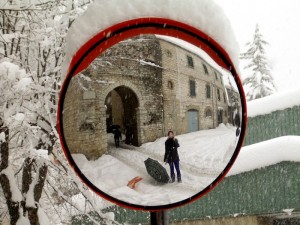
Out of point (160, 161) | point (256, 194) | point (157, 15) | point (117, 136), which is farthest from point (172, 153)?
point (256, 194)

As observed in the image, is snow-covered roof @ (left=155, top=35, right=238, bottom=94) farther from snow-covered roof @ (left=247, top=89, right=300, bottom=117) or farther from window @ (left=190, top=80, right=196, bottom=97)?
snow-covered roof @ (left=247, top=89, right=300, bottom=117)

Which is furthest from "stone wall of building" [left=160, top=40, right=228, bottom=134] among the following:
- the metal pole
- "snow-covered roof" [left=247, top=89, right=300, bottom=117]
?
"snow-covered roof" [left=247, top=89, right=300, bottom=117]

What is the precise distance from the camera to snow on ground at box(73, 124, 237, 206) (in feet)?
3.24

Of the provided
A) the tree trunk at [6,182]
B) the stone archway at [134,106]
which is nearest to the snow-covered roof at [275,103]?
the tree trunk at [6,182]

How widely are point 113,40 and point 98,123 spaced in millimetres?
265

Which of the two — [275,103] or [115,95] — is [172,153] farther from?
[275,103]

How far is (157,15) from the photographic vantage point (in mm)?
963

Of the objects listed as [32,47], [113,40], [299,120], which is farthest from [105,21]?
[299,120]

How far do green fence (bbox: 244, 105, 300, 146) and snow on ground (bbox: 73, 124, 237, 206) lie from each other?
45.2ft

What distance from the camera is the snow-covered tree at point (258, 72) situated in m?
26.5

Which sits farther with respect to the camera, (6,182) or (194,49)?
(6,182)

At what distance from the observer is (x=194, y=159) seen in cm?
99

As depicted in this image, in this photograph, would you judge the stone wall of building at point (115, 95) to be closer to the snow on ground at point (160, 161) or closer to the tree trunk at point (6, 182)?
the snow on ground at point (160, 161)

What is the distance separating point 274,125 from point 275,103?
3.12 feet
